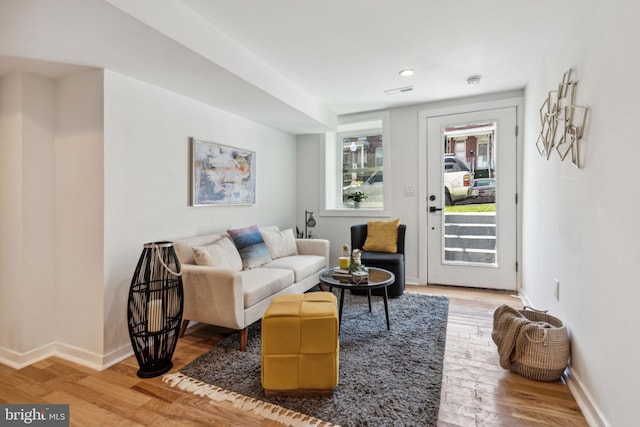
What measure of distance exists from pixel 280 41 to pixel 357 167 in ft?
8.51

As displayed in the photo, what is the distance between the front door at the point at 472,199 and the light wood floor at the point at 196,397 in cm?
165

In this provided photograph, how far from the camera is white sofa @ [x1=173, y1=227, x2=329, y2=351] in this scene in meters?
2.30

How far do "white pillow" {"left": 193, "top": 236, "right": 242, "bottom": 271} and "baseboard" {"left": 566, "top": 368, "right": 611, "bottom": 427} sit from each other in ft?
8.15

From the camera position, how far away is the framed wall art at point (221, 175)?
3.01 m

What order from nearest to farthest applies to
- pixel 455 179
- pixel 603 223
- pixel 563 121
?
pixel 603 223
pixel 563 121
pixel 455 179

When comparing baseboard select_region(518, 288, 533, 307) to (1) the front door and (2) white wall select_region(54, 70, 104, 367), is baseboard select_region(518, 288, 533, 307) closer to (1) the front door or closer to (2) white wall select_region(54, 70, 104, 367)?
(1) the front door

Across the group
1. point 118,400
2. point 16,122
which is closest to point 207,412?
point 118,400

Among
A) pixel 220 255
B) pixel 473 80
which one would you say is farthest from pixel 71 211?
pixel 473 80

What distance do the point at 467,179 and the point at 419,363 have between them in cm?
260

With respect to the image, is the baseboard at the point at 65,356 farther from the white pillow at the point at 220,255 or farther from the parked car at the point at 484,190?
the parked car at the point at 484,190

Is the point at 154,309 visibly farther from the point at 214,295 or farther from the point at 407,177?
the point at 407,177

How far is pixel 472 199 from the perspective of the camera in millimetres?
3906

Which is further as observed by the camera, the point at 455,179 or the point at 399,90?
the point at 455,179

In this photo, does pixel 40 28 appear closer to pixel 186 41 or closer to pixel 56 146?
pixel 186 41
